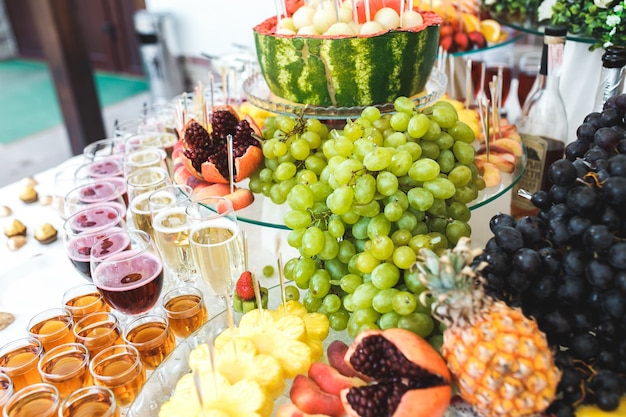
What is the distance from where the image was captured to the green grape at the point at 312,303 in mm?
969

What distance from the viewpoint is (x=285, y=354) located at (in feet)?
2.73

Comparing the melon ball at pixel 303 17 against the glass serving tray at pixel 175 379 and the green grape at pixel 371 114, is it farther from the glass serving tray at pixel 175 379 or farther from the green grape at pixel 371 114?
the glass serving tray at pixel 175 379

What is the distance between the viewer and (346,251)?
3.07 ft

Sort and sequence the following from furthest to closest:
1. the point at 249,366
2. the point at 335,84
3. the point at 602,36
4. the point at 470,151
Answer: the point at 602,36, the point at 335,84, the point at 470,151, the point at 249,366

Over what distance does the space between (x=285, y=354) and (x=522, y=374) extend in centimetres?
36

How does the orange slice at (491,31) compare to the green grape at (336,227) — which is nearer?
the green grape at (336,227)

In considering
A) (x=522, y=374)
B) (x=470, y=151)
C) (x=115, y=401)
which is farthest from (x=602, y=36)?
(x=115, y=401)

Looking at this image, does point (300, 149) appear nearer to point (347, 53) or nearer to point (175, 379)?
point (347, 53)

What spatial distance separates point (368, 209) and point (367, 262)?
0.31 feet

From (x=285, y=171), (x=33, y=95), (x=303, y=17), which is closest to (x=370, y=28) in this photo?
(x=303, y=17)

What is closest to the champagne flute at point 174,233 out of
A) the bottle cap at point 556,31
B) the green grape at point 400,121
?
the green grape at point 400,121

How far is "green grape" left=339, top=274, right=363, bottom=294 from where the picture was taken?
3.00 ft

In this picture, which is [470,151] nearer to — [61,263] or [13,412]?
[13,412]

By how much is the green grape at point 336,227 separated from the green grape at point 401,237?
10cm
